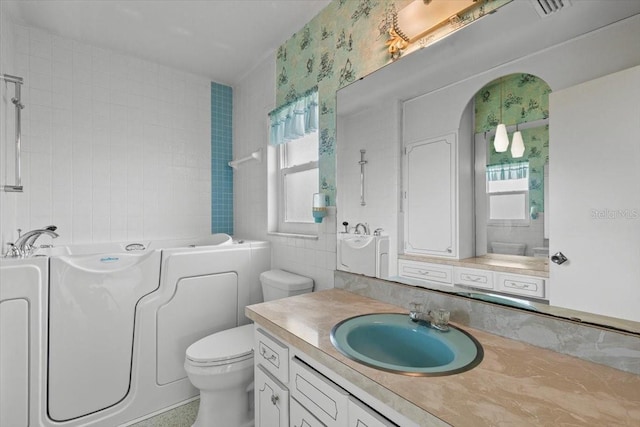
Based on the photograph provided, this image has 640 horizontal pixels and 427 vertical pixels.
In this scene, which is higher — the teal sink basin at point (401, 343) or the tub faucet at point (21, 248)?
the tub faucet at point (21, 248)

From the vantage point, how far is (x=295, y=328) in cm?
111

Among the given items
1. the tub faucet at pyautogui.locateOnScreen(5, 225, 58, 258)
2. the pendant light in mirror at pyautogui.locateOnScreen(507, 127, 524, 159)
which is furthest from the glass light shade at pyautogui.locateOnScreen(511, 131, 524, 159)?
the tub faucet at pyautogui.locateOnScreen(5, 225, 58, 258)

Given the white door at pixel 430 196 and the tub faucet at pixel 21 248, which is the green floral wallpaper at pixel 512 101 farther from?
the tub faucet at pixel 21 248

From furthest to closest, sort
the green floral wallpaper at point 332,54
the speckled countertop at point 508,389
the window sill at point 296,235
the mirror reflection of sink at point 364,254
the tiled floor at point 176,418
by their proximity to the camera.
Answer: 1. the window sill at point 296,235
2. the tiled floor at point 176,418
3. the green floral wallpaper at point 332,54
4. the mirror reflection of sink at point 364,254
5. the speckled countertop at point 508,389

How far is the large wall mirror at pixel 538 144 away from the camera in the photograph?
82 centimetres

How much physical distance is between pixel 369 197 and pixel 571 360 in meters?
0.98

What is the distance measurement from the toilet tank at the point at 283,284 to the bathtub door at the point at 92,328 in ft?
2.42

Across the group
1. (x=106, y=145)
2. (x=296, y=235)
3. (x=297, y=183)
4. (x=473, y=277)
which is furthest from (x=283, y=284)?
(x=106, y=145)

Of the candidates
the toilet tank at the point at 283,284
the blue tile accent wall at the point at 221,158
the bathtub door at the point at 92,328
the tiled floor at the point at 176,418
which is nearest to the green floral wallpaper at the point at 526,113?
the toilet tank at the point at 283,284

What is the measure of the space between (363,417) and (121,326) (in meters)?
1.65

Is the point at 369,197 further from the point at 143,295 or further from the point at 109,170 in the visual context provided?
the point at 109,170

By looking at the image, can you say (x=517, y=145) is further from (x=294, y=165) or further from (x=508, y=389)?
(x=294, y=165)

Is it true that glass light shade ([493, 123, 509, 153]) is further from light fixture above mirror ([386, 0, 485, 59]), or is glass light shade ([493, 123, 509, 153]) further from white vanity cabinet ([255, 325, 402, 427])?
white vanity cabinet ([255, 325, 402, 427])

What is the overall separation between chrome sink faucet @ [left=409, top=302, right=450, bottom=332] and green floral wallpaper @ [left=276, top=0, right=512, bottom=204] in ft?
2.81
